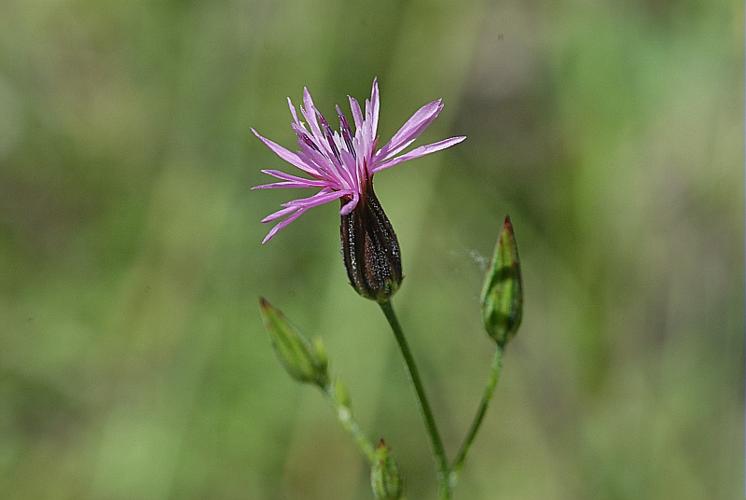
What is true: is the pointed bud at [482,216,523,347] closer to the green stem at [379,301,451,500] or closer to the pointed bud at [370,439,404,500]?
the green stem at [379,301,451,500]

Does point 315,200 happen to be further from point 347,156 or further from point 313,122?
point 313,122

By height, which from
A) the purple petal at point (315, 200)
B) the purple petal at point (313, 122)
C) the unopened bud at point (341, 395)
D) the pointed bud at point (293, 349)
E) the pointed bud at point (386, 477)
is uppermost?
the purple petal at point (313, 122)

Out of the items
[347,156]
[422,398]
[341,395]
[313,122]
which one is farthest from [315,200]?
[341,395]

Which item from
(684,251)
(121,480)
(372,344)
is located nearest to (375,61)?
(372,344)

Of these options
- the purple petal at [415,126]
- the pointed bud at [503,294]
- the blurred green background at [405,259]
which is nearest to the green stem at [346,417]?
the pointed bud at [503,294]

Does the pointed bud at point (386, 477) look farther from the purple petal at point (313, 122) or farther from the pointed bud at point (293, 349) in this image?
the purple petal at point (313, 122)

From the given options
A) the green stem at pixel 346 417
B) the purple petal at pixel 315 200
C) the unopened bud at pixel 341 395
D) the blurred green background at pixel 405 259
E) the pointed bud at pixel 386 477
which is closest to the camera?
the purple petal at pixel 315 200

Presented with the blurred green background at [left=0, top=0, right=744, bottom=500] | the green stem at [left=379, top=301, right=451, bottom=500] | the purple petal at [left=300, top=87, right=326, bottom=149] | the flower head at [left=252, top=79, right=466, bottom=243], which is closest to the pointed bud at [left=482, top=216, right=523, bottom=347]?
the green stem at [left=379, top=301, right=451, bottom=500]

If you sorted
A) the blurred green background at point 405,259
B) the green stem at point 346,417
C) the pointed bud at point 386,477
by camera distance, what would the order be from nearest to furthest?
the pointed bud at point 386,477 → the green stem at point 346,417 → the blurred green background at point 405,259
